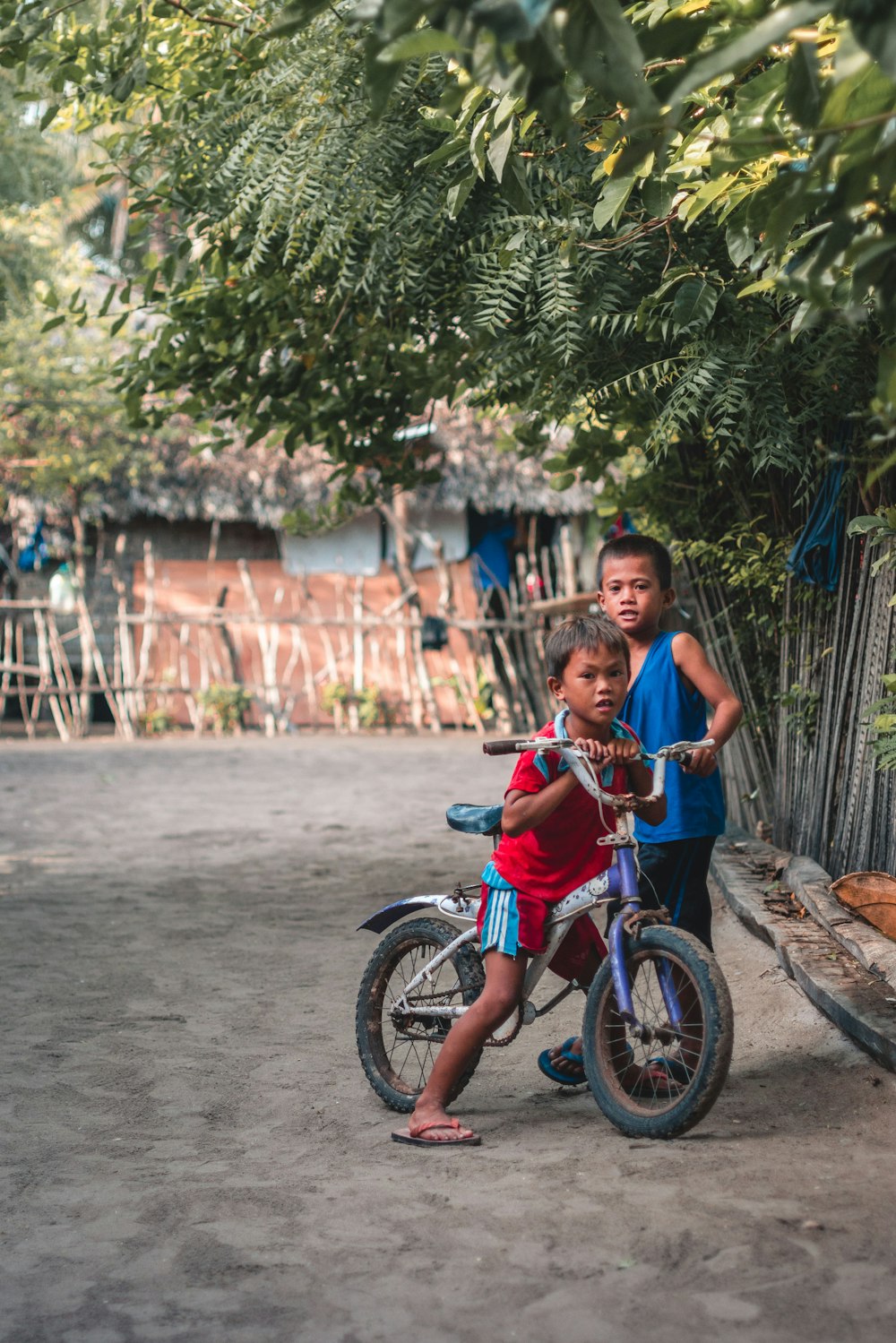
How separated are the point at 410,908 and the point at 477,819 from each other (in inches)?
19.8

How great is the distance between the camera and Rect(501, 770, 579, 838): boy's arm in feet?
11.1

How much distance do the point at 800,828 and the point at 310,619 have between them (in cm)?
1190

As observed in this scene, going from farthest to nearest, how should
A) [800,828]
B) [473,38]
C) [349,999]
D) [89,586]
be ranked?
[89,586]
[800,828]
[349,999]
[473,38]

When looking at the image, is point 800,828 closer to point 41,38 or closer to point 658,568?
point 658,568

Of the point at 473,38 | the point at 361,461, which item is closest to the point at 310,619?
the point at 361,461

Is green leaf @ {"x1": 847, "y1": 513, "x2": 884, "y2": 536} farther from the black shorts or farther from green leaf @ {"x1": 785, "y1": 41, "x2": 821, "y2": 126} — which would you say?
green leaf @ {"x1": 785, "y1": 41, "x2": 821, "y2": 126}

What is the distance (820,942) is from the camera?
4.71 metres

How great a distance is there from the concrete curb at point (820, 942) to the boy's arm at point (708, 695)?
2.87ft


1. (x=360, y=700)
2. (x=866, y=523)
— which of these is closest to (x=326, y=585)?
(x=360, y=700)

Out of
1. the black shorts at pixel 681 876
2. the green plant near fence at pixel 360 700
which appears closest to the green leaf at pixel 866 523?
the black shorts at pixel 681 876

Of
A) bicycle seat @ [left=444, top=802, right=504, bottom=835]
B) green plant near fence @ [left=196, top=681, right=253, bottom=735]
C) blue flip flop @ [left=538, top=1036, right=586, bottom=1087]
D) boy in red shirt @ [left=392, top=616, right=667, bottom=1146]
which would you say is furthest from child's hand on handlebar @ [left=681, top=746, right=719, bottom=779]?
green plant near fence @ [left=196, top=681, right=253, bottom=735]

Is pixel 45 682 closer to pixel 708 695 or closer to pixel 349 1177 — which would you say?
pixel 708 695

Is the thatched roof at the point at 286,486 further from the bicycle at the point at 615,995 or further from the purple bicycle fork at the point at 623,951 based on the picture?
the purple bicycle fork at the point at 623,951

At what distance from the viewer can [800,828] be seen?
6012mm
